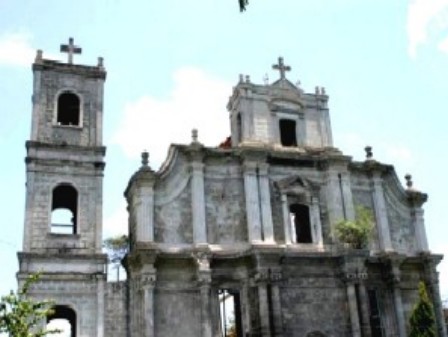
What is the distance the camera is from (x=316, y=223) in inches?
983

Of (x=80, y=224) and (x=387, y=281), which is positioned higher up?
(x=80, y=224)

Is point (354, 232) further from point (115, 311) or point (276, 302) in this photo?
point (115, 311)

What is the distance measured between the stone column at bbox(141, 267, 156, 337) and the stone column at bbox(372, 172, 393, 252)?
375 inches

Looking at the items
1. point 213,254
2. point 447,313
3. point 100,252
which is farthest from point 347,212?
point 447,313

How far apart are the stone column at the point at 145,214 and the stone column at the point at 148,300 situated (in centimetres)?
128

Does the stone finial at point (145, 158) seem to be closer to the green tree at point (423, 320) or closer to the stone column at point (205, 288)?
the stone column at point (205, 288)

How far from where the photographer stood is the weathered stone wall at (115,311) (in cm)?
2117

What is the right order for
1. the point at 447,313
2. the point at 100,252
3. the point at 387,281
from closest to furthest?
the point at 100,252, the point at 387,281, the point at 447,313

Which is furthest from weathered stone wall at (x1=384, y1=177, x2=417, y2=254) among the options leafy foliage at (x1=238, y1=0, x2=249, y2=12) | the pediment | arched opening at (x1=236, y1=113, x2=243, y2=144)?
leafy foliage at (x1=238, y1=0, x2=249, y2=12)

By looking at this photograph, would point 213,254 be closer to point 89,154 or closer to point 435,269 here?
point 89,154

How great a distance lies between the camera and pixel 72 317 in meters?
22.6

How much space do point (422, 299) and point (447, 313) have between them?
44.1 ft

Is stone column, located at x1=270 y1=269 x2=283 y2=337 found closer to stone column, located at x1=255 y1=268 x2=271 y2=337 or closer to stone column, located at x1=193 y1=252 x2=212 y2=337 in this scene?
stone column, located at x1=255 y1=268 x2=271 y2=337

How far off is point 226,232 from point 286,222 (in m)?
2.35
